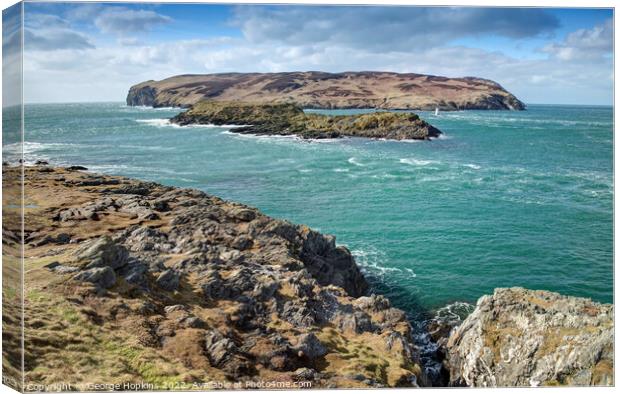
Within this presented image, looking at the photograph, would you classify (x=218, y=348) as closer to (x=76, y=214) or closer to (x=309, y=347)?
(x=309, y=347)

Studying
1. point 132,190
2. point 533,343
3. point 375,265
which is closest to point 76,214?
point 132,190

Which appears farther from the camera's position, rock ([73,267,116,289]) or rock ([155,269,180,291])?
rock ([155,269,180,291])

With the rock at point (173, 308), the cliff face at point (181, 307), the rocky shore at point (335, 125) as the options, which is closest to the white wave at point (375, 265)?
the cliff face at point (181, 307)

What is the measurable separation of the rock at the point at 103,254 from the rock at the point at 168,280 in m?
0.97

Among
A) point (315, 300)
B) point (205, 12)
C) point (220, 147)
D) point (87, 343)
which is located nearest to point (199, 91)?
point (205, 12)

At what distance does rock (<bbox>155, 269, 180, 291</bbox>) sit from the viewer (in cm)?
1203

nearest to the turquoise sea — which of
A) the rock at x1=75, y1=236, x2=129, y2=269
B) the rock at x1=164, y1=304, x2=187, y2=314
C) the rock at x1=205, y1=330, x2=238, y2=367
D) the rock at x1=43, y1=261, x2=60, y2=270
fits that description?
the rock at x1=43, y1=261, x2=60, y2=270

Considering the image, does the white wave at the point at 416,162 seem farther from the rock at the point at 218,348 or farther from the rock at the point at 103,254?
the rock at the point at 218,348

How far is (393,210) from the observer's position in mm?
24422

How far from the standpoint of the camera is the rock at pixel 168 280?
1203 centimetres

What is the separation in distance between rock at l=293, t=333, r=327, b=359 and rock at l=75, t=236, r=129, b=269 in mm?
4657

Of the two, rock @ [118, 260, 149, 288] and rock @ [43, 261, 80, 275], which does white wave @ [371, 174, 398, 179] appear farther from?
rock @ [43, 261, 80, 275]

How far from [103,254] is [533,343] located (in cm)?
1064

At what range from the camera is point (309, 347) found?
1096cm
